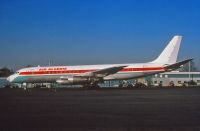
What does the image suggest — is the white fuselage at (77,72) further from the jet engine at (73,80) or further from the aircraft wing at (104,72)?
the jet engine at (73,80)

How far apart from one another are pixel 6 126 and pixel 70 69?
140ft

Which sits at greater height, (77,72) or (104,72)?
(77,72)

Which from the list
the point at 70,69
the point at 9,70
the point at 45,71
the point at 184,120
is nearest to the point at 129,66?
the point at 70,69

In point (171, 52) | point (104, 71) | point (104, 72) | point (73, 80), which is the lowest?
point (73, 80)

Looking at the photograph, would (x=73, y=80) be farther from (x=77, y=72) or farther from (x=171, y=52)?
(x=171, y=52)

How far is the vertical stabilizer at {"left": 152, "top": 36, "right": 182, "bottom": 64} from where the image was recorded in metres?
55.5

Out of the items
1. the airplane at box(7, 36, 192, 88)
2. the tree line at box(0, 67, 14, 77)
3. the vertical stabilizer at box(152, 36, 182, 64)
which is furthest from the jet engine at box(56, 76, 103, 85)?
the tree line at box(0, 67, 14, 77)

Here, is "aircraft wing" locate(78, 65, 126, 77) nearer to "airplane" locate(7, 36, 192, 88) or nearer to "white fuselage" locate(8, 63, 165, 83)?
"airplane" locate(7, 36, 192, 88)

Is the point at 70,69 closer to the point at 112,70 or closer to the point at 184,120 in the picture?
the point at 112,70

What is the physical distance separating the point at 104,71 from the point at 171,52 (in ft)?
35.2

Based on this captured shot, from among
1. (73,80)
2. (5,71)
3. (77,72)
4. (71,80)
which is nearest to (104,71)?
(77,72)

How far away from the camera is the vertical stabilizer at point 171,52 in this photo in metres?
55.5

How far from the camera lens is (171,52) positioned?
55.9 m

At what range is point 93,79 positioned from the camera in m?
53.7
